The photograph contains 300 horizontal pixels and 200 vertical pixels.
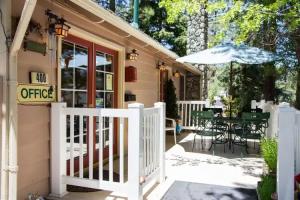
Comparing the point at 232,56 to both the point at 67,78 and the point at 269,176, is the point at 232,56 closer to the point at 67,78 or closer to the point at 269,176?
the point at 269,176

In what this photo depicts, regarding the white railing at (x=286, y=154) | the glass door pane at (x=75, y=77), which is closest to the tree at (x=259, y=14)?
the white railing at (x=286, y=154)

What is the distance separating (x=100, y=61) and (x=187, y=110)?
5.27 meters

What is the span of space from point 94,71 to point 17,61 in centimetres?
193

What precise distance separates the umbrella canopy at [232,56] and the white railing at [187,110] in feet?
10.9

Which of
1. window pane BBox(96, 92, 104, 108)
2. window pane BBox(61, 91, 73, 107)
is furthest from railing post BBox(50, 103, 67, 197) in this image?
window pane BBox(96, 92, 104, 108)

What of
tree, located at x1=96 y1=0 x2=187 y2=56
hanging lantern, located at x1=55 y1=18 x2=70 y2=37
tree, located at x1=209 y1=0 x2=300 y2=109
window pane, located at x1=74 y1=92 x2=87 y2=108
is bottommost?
window pane, located at x1=74 y1=92 x2=87 y2=108

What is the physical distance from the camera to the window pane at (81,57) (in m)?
4.55

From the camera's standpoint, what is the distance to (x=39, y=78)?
11.5ft

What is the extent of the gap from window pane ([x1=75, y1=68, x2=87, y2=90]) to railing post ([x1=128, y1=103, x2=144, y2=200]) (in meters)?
1.54

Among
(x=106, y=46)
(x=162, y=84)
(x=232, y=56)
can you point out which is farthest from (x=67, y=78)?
(x=162, y=84)

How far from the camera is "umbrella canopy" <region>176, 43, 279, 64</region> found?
611cm

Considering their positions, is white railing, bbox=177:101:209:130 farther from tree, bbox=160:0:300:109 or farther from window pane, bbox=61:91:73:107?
window pane, bbox=61:91:73:107

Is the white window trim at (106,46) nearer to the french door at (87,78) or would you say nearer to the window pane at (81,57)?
the french door at (87,78)

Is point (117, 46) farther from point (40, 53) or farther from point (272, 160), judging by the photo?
point (272, 160)
